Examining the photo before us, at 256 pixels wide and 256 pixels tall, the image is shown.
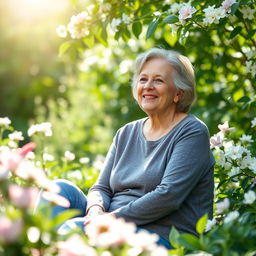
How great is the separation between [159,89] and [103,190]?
59 centimetres

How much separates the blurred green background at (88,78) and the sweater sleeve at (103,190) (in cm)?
71

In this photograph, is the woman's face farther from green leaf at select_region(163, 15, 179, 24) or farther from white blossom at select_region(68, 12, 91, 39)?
white blossom at select_region(68, 12, 91, 39)

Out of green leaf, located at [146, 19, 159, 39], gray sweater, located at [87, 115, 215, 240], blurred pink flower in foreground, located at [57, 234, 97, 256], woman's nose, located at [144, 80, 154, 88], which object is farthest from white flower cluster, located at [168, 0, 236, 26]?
blurred pink flower in foreground, located at [57, 234, 97, 256]

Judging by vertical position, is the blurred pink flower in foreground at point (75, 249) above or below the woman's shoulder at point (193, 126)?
below

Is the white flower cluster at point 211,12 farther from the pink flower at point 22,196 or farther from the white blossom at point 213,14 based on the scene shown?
the pink flower at point 22,196

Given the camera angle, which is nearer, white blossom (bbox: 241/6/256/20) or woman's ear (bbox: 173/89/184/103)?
woman's ear (bbox: 173/89/184/103)

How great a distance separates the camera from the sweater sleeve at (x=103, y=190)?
9.64 feet

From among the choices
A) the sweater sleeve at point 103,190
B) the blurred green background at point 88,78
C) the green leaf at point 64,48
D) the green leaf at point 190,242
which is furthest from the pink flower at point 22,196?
the green leaf at point 64,48

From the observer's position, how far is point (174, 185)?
2.62m

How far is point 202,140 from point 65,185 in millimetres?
701

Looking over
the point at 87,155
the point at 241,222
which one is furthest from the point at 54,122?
the point at 241,222

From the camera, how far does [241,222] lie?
2.02 m

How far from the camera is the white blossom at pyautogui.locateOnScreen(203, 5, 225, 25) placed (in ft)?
9.50

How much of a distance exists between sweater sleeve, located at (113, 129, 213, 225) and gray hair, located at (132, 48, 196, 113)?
13.5 inches
